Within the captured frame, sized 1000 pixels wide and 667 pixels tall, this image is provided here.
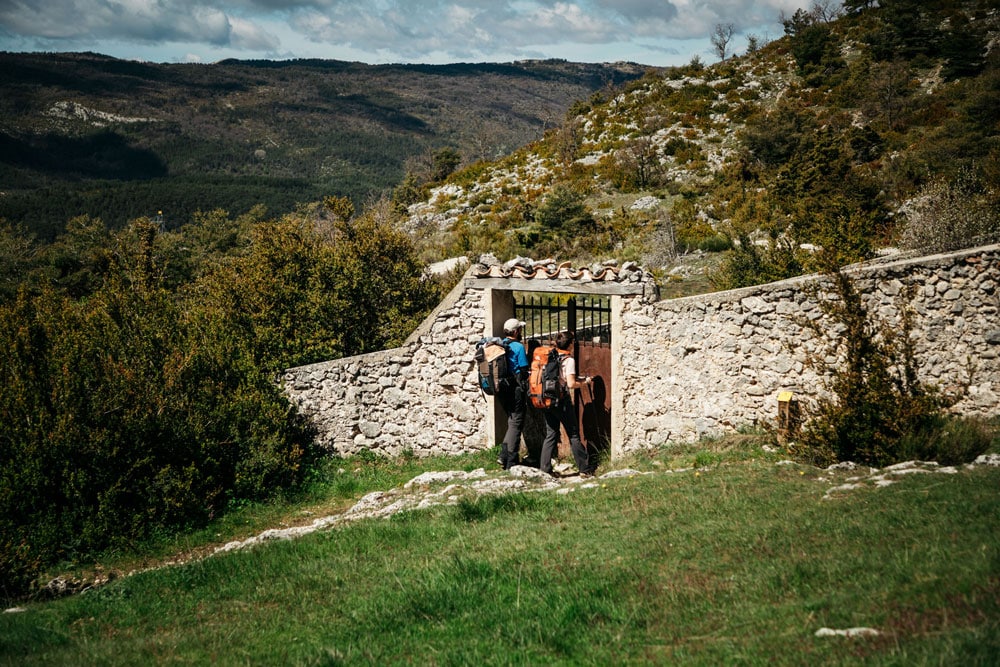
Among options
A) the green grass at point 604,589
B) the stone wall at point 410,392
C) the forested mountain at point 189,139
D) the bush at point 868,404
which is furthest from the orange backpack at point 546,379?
the forested mountain at point 189,139

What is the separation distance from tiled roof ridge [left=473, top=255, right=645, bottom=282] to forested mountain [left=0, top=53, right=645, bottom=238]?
54697 mm

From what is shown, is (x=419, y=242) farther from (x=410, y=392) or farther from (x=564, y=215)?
(x=410, y=392)

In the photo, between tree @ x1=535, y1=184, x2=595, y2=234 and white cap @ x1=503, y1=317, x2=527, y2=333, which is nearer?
white cap @ x1=503, y1=317, x2=527, y2=333

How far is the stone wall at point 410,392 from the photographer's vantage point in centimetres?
Answer: 1034

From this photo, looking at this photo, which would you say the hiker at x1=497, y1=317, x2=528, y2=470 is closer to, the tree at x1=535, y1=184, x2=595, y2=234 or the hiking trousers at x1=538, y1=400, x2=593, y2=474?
the hiking trousers at x1=538, y1=400, x2=593, y2=474

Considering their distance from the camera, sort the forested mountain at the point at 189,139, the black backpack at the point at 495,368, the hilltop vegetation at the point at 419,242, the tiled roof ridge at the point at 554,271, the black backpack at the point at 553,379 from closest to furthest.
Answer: the hilltop vegetation at the point at 419,242 < the black backpack at the point at 553,379 < the black backpack at the point at 495,368 < the tiled roof ridge at the point at 554,271 < the forested mountain at the point at 189,139

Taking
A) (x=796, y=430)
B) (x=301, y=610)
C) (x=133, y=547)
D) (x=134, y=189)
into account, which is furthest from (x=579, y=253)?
(x=134, y=189)

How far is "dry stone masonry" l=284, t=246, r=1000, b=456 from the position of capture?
24.0ft

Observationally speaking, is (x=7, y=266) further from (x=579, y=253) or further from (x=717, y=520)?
(x=717, y=520)

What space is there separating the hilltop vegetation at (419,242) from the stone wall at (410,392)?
0.58 metres

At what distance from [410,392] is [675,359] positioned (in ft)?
14.0

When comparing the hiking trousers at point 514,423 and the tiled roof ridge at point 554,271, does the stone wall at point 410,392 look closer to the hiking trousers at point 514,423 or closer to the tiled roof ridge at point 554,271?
the tiled roof ridge at point 554,271

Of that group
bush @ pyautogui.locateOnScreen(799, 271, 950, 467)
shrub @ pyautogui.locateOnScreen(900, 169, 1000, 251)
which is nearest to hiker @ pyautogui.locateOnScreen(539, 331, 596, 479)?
→ bush @ pyautogui.locateOnScreen(799, 271, 950, 467)

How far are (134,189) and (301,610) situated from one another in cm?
9159
